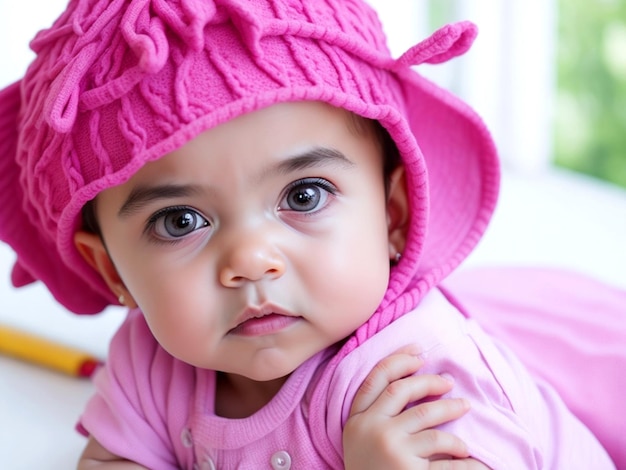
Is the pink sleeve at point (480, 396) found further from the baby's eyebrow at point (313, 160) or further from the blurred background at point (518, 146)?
the blurred background at point (518, 146)

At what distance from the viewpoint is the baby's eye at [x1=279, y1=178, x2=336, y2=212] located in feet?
2.92

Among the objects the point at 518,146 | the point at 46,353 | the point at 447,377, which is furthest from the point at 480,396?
the point at 518,146

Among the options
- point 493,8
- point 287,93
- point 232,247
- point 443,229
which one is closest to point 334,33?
point 287,93

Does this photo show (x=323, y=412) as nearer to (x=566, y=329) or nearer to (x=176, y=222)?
(x=176, y=222)

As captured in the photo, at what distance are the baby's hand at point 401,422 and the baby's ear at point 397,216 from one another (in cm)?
16

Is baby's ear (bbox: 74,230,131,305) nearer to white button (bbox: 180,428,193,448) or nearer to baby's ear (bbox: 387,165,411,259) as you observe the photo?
white button (bbox: 180,428,193,448)

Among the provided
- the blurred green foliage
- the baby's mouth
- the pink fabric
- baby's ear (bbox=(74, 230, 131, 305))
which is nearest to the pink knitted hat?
baby's ear (bbox=(74, 230, 131, 305))

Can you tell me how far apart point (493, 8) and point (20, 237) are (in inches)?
51.5

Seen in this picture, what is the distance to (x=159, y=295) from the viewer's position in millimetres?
903

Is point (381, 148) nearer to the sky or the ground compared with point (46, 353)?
nearer to the sky

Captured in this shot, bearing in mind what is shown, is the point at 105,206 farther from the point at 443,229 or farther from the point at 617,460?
→ the point at 617,460

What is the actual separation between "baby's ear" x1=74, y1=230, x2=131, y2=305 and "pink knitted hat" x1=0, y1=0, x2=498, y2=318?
0.04ft

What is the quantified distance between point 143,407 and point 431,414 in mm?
376

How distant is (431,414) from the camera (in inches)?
34.0
